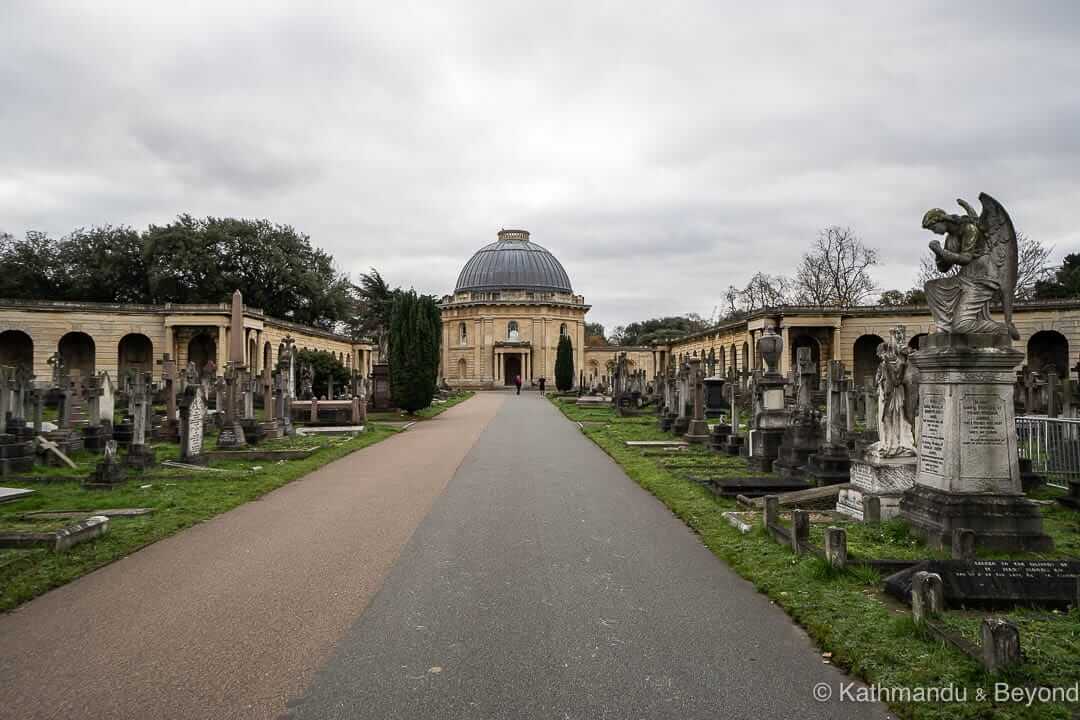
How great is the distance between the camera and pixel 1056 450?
36.4ft

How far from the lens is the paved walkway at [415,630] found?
147 inches

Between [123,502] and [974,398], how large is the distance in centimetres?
1044

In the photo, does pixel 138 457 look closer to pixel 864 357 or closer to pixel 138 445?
pixel 138 445

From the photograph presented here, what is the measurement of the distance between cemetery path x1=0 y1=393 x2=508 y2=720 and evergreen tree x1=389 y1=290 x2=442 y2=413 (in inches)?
700

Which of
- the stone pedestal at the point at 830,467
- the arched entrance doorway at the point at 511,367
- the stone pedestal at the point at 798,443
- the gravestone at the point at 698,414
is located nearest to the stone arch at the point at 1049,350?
the gravestone at the point at 698,414

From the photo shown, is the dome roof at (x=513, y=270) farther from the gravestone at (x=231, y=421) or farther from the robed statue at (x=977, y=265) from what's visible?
the robed statue at (x=977, y=265)

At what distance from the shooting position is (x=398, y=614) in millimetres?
5023

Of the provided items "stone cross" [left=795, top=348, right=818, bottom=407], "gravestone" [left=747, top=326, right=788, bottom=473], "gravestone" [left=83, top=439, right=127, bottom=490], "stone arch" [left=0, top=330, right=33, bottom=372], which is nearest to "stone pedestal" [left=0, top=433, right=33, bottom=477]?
"gravestone" [left=83, top=439, right=127, bottom=490]

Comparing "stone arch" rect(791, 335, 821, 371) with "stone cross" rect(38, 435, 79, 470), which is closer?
"stone cross" rect(38, 435, 79, 470)

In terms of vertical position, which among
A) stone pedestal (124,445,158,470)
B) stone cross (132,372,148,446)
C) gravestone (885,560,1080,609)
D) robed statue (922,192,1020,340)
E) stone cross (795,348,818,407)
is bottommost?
gravestone (885,560,1080,609)

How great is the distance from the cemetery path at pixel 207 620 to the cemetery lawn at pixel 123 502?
9.1 inches

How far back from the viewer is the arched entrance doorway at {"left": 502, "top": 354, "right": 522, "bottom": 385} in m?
72.2

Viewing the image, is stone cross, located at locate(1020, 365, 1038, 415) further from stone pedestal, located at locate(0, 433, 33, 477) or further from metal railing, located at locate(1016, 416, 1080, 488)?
stone pedestal, located at locate(0, 433, 33, 477)

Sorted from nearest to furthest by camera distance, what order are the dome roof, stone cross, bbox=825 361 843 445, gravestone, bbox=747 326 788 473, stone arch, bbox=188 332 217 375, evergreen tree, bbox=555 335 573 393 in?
stone cross, bbox=825 361 843 445, gravestone, bbox=747 326 788 473, stone arch, bbox=188 332 217 375, evergreen tree, bbox=555 335 573 393, the dome roof
